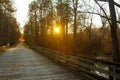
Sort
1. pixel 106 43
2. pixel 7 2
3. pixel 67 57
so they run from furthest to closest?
pixel 7 2
pixel 106 43
pixel 67 57

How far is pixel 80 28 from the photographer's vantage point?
29516mm

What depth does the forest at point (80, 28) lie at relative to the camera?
8445mm

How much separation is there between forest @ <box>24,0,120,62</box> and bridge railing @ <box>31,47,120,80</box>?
765 millimetres

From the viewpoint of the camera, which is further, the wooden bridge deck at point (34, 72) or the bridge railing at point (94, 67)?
the wooden bridge deck at point (34, 72)

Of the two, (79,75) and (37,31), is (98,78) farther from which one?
(37,31)

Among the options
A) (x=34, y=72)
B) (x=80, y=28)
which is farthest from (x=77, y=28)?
(x=34, y=72)

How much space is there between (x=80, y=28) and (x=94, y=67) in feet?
68.7

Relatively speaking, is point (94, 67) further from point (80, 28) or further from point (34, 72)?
point (80, 28)

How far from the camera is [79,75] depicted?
10320 millimetres

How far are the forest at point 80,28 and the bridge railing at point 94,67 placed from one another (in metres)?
0.77

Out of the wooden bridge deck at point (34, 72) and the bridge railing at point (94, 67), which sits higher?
the bridge railing at point (94, 67)

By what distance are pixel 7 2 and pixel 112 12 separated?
36727mm

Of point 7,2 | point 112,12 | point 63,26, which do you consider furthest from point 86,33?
point 7,2

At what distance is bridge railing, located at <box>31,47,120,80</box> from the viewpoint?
719 cm
